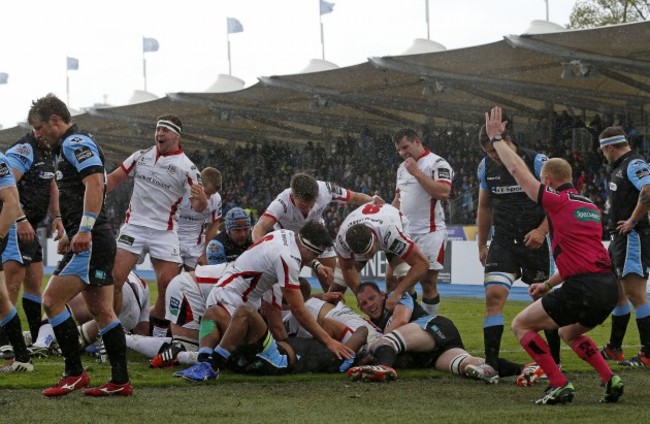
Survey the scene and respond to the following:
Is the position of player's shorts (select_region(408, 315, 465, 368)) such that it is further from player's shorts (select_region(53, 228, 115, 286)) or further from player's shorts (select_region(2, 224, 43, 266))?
player's shorts (select_region(2, 224, 43, 266))

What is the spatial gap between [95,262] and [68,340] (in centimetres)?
60

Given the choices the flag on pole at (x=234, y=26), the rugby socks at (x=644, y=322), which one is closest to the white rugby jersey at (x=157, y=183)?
the rugby socks at (x=644, y=322)

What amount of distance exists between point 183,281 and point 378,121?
85.4ft

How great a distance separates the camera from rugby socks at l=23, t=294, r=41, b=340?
987 cm

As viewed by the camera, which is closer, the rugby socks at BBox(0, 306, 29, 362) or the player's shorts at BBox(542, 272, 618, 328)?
the player's shorts at BBox(542, 272, 618, 328)

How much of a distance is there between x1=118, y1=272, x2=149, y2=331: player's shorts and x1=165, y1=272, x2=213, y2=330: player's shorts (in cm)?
80

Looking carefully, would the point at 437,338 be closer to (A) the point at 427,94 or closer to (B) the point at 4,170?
(B) the point at 4,170

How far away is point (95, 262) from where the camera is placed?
7.31m

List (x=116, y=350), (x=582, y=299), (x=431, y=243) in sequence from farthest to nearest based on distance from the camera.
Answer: (x=431, y=243) < (x=116, y=350) < (x=582, y=299)

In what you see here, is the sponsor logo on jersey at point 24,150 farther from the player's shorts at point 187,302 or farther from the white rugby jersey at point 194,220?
the white rugby jersey at point 194,220

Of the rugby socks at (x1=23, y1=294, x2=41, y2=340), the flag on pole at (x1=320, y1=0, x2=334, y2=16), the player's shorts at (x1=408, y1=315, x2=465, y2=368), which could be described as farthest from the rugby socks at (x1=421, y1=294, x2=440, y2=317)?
the flag on pole at (x1=320, y1=0, x2=334, y2=16)

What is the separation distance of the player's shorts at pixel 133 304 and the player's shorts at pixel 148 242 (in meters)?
0.33

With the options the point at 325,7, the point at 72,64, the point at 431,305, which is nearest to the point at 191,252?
the point at 431,305

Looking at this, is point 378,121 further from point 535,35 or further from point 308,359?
point 308,359
